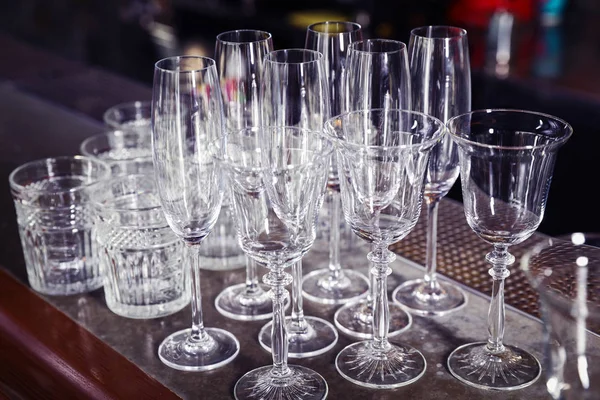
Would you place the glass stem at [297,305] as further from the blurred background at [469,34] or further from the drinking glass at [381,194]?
the blurred background at [469,34]

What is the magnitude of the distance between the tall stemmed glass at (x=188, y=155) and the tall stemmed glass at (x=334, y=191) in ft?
0.59

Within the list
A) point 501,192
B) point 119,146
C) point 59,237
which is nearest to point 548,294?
point 501,192

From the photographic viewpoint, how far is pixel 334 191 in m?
1.14

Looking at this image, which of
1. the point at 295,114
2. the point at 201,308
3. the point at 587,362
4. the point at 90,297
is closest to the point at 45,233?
the point at 90,297

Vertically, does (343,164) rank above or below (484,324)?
above

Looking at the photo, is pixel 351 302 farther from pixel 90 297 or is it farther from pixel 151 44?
pixel 151 44

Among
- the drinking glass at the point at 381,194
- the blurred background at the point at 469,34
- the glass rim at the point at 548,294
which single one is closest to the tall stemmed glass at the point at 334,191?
the drinking glass at the point at 381,194

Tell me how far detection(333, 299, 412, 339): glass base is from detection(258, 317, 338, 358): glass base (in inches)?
0.7

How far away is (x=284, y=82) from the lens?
956 mm

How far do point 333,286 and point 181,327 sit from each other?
0.70 ft

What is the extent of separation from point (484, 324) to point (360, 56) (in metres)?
0.35

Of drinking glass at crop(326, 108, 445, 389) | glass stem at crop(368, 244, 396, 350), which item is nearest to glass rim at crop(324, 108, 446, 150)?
drinking glass at crop(326, 108, 445, 389)

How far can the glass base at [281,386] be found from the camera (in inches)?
36.0

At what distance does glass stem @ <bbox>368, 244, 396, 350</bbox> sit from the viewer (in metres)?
0.95
